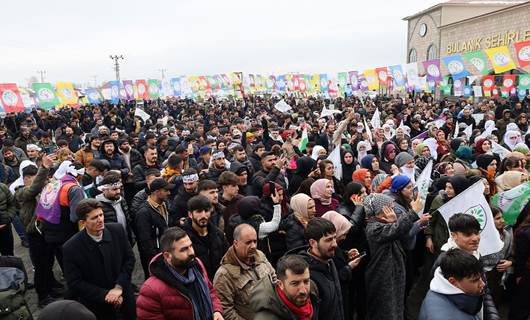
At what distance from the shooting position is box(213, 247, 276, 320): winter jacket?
311 centimetres

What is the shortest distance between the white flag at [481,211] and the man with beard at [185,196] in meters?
2.86

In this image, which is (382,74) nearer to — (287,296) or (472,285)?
(472,285)

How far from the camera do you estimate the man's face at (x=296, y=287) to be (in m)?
2.47

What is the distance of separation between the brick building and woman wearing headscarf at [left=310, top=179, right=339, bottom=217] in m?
28.3

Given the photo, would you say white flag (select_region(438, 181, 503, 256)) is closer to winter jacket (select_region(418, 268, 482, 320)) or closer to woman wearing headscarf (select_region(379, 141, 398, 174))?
winter jacket (select_region(418, 268, 482, 320))

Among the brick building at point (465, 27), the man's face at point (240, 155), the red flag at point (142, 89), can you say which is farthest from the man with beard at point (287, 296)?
the brick building at point (465, 27)

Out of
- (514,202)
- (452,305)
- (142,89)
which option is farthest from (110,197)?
(142,89)

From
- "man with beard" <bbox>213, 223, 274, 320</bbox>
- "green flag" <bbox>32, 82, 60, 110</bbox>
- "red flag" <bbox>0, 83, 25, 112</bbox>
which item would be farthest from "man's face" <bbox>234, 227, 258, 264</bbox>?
"green flag" <bbox>32, 82, 60, 110</bbox>

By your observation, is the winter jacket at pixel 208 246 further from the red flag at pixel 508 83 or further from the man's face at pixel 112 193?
the red flag at pixel 508 83

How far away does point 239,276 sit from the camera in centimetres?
312

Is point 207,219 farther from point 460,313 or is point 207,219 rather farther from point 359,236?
point 460,313

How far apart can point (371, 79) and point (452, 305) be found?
2327cm

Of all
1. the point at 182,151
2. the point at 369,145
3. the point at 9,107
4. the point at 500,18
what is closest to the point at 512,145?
the point at 369,145

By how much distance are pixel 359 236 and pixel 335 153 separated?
2.98 meters
